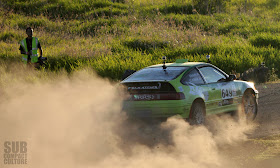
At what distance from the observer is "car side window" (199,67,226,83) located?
10367mm

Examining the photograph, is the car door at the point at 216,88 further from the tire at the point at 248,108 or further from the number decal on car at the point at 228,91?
the tire at the point at 248,108

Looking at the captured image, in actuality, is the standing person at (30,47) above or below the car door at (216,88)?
above

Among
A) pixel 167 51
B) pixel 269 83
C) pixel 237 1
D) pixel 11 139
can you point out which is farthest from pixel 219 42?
pixel 237 1

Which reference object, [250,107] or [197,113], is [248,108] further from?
[197,113]

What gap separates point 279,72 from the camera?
19422mm

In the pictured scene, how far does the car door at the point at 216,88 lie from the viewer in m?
10.1

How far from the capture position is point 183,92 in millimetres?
9172

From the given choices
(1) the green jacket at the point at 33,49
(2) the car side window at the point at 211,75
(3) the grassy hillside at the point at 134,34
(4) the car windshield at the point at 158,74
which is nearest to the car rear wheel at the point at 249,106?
(2) the car side window at the point at 211,75

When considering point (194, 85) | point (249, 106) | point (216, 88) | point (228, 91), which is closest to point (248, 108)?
point (249, 106)

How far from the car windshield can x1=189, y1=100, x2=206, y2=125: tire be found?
637mm

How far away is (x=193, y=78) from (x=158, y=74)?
0.68m

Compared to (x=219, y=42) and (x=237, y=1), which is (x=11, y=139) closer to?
(x=219, y=42)

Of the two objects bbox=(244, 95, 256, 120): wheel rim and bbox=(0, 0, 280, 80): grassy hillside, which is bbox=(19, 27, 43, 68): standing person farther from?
bbox=(244, 95, 256, 120): wheel rim

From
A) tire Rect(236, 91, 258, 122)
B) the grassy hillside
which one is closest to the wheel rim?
tire Rect(236, 91, 258, 122)
